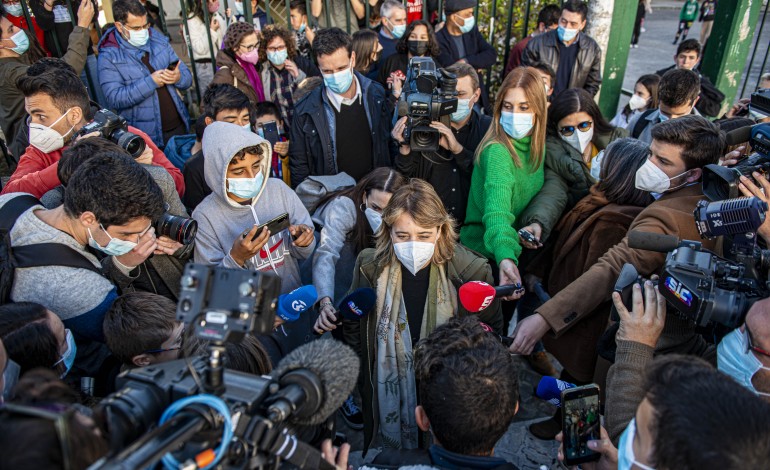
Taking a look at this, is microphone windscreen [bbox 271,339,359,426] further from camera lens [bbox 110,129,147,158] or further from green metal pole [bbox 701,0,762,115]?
green metal pole [bbox 701,0,762,115]

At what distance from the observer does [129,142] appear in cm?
320

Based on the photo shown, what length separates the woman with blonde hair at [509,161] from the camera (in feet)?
11.1

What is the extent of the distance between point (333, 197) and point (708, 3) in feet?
39.1

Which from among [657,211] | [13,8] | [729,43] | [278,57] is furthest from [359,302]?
[729,43]

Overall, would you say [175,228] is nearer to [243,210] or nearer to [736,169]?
[243,210]

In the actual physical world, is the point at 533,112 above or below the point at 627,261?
above

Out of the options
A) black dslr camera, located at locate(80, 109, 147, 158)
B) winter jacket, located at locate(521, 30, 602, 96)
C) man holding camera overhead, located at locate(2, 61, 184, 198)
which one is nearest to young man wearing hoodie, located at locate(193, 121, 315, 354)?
black dslr camera, located at locate(80, 109, 147, 158)

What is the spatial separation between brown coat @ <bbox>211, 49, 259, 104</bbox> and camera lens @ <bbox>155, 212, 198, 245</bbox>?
2.53m

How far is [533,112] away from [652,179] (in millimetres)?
1035

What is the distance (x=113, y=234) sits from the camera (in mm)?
2551

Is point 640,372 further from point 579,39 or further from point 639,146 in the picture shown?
point 579,39

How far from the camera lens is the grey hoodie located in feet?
9.87

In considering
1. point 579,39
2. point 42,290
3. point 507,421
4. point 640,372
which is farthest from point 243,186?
point 579,39

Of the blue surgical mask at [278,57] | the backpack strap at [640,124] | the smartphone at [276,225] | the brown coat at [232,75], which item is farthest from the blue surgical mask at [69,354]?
the backpack strap at [640,124]
